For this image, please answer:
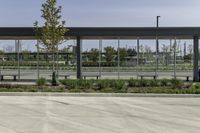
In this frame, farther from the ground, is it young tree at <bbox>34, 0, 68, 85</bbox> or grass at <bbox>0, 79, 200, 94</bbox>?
young tree at <bbox>34, 0, 68, 85</bbox>

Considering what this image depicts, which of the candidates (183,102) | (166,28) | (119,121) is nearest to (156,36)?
(166,28)

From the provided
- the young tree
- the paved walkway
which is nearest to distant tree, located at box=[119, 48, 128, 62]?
the young tree

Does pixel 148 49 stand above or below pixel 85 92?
above

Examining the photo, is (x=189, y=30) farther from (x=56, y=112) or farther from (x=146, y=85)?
(x=56, y=112)

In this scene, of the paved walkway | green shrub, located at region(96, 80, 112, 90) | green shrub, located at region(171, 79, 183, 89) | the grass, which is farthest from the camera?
green shrub, located at region(171, 79, 183, 89)

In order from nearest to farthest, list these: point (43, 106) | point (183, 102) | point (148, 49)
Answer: point (43, 106), point (183, 102), point (148, 49)

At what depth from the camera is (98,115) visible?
1291 centimetres

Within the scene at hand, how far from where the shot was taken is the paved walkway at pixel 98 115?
34.6ft

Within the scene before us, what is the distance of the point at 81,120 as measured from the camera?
1187 centimetres

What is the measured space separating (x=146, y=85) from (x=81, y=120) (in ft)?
37.2

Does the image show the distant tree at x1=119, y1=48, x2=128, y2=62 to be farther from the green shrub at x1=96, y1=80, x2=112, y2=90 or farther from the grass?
the green shrub at x1=96, y1=80, x2=112, y2=90

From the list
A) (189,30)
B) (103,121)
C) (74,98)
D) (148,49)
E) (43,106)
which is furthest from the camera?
(148,49)

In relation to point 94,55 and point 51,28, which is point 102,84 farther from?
point 94,55

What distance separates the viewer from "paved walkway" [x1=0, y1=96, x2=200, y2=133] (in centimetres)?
1054
